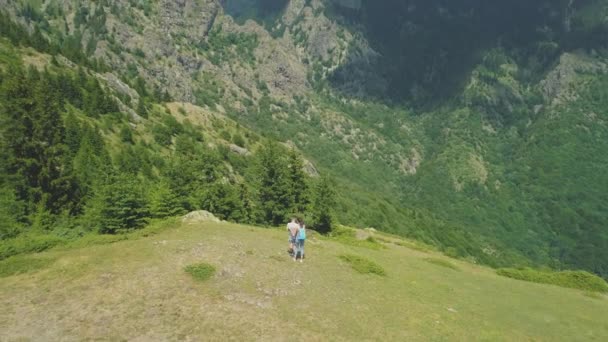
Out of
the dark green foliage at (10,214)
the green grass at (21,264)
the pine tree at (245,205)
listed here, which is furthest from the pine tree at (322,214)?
the green grass at (21,264)

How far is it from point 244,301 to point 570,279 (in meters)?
45.5

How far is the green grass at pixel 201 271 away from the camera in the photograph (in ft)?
100

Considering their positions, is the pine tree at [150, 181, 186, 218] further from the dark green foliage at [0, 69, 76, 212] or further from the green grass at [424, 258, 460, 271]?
the green grass at [424, 258, 460, 271]

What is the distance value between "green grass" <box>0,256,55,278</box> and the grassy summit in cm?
16

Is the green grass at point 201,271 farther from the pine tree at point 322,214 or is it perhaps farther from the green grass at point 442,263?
the pine tree at point 322,214

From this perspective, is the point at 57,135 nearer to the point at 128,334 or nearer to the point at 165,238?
the point at 165,238

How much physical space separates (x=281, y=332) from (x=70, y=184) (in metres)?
50.1

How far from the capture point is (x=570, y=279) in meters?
53.2

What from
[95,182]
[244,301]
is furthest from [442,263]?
[95,182]

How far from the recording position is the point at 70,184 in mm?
61688

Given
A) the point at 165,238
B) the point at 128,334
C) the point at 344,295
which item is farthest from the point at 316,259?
the point at 128,334

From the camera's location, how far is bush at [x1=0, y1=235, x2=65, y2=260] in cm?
3241

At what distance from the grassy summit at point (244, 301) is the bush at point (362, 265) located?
566 millimetres

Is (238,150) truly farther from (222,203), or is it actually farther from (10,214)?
(10,214)
